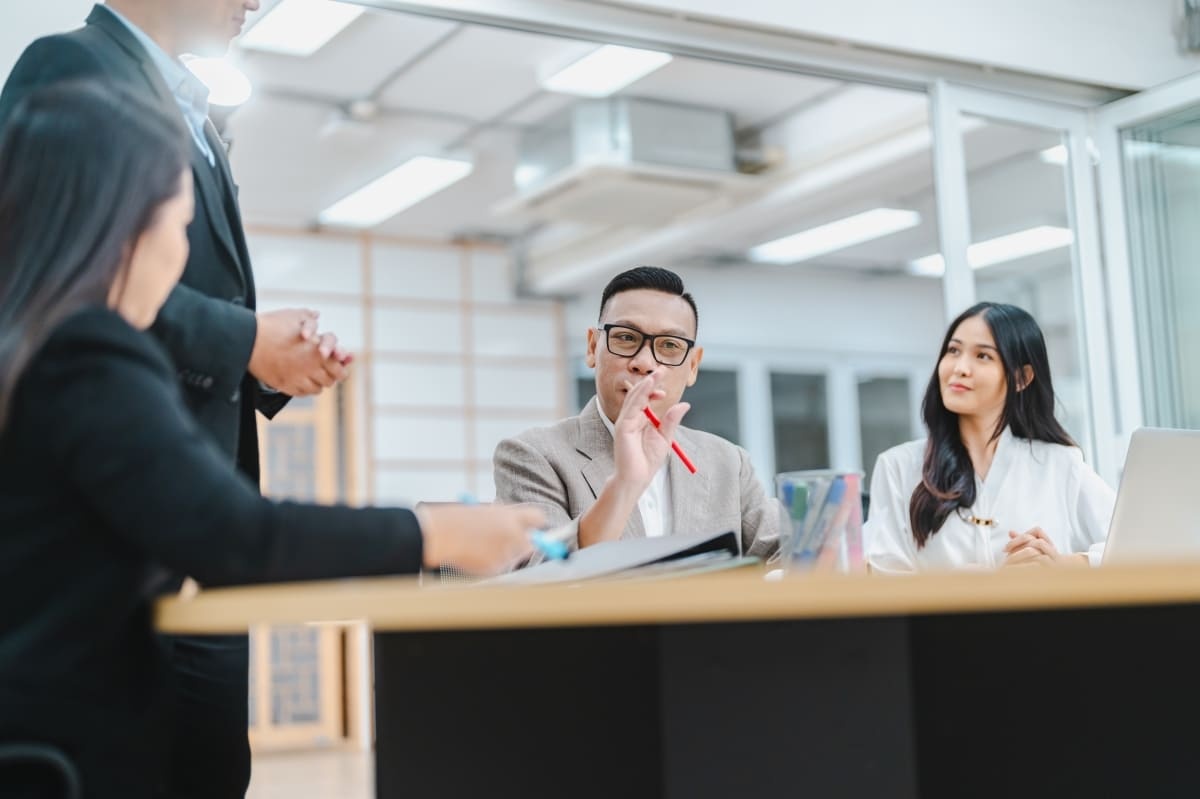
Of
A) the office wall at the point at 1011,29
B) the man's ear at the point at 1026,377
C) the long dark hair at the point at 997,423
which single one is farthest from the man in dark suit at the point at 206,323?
the man's ear at the point at 1026,377

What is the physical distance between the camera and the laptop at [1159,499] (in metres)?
1.96

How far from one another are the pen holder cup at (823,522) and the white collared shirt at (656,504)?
83cm

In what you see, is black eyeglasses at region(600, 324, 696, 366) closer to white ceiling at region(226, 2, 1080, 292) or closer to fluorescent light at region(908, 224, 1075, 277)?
fluorescent light at region(908, 224, 1075, 277)

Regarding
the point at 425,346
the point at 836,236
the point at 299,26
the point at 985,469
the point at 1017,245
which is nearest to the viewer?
the point at 985,469

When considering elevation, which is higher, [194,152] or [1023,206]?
[1023,206]

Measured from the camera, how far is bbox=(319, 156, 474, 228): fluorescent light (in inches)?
260

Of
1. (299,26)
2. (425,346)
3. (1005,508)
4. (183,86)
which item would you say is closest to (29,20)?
(183,86)

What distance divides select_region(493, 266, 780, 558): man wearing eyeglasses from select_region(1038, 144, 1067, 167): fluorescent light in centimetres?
229

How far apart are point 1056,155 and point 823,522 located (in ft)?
10.6

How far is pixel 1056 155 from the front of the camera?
4.27 m

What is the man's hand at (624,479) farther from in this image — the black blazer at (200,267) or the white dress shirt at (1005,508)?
the white dress shirt at (1005,508)

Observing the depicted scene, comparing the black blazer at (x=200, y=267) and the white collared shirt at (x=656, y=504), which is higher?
the black blazer at (x=200, y=267)

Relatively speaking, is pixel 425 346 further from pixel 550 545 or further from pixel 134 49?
pixel 550 545

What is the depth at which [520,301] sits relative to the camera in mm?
8516
